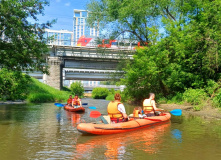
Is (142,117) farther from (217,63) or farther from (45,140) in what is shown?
(217,63)

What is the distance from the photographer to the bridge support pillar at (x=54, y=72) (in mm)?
35594

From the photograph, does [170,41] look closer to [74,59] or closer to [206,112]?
[206,112]

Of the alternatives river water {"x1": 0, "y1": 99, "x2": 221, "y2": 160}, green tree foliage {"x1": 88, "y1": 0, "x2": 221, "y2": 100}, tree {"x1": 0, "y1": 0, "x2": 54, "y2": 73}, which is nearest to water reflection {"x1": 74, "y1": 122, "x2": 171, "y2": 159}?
river water {"x1": 0, "y1": 99, "x2": 221, "y2": 160}

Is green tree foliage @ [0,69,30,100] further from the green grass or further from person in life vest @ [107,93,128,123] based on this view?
person in life vest @ [107,93,128,123]

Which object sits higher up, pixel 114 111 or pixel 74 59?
pixel 74 59

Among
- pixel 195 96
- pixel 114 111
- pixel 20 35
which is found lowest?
pixel 114 111

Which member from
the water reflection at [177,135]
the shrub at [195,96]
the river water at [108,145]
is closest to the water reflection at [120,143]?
the river water at [108,145]

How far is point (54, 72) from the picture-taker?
117 ft

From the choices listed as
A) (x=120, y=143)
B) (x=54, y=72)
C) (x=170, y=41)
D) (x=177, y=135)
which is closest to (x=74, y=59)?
(x=54, y=72)

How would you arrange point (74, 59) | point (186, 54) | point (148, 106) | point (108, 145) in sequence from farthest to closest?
point (74, 59) < point (186, 54) < point (148, 106) < point (108, 145)

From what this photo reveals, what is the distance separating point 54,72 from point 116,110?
28298mm

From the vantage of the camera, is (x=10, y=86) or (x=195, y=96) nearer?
(x=195, y=96)

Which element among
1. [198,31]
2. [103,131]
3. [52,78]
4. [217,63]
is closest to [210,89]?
[217,63]

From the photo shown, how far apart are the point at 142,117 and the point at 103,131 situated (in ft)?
9.31
